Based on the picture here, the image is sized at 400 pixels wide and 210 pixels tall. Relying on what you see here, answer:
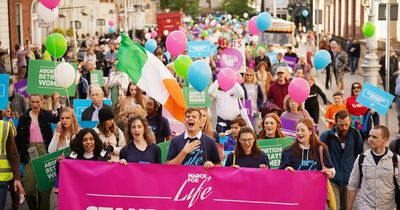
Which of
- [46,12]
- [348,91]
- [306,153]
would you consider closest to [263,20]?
[348,91]

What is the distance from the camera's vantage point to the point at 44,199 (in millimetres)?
9797

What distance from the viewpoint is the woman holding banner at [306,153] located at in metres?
8.46

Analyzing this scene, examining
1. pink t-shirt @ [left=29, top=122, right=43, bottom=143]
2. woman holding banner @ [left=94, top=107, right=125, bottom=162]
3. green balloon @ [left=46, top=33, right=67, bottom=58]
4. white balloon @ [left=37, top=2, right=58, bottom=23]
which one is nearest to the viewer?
woman holding banner @ [left=94, top=107, right=125, bottom=162]

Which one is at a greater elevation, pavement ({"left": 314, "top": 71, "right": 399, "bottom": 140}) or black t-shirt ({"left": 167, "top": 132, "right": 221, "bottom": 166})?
black t-shirt ({"left": 167, "top": 132, "right": 221, "bottom": 166})

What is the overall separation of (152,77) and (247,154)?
3.33 meters

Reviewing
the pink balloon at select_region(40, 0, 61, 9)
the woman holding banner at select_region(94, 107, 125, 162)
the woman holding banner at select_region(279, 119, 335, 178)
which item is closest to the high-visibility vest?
the woman holding banner at select_region(94, 107, 125, 162)

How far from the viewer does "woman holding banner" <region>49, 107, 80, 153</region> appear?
31.7 feet

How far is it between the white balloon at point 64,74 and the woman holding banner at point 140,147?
322cm

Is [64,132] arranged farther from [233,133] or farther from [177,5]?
[177,5]

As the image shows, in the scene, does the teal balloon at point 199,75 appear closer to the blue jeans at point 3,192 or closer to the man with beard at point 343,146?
the man with beard at point 343,146

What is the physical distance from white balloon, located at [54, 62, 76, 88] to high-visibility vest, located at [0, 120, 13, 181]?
313 cm

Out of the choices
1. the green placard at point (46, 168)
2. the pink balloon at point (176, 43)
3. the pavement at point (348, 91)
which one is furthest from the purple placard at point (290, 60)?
the green placard at point (46, 168)

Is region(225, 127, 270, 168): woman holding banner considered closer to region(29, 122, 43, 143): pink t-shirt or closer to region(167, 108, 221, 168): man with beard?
region(167, 108, 221, 168): man with beard

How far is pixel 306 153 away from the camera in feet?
27.9
